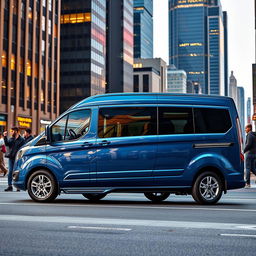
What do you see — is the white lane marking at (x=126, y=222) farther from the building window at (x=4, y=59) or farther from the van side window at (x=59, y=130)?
the building window at (x=4, y=59)

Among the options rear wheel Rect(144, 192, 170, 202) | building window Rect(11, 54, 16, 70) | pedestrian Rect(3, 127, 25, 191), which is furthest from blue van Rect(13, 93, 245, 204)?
building window Rect(11, 54, 16, 70)

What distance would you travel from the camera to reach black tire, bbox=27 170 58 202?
35.7ft

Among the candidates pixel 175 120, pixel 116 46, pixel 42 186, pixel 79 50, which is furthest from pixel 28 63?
pixel 116 46

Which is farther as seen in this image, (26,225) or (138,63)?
(138,63)

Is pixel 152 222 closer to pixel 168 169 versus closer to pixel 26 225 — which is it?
pixel 26 225

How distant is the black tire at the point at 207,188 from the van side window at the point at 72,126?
8.28 feet

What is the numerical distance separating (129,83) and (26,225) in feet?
383

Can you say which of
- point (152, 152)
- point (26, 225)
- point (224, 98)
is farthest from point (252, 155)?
point (26, 225)

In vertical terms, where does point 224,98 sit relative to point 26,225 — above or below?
above

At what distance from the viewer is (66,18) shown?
98.6 metres

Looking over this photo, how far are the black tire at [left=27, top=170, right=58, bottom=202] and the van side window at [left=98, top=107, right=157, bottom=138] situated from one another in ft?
4.56

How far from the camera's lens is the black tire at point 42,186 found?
10894 millimetres

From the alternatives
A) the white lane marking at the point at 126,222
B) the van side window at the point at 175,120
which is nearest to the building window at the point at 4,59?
the van side window at the point at 175,120

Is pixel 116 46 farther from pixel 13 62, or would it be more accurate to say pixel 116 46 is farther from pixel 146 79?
pixel 13 62
